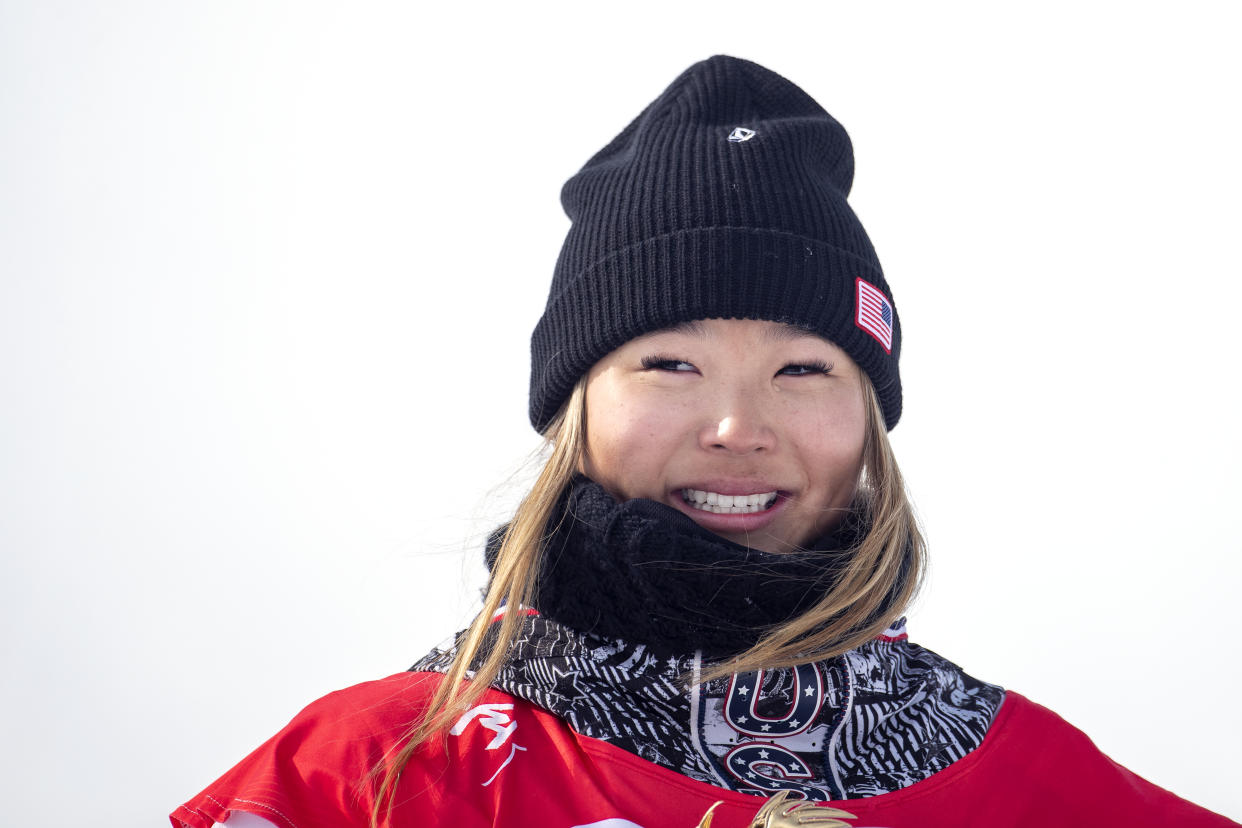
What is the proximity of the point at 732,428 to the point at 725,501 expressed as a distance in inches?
5.4

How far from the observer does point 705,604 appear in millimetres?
1346

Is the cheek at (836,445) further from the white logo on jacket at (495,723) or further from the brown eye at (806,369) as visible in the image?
the white logo on jacket at (495,723)

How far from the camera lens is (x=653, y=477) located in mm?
1459

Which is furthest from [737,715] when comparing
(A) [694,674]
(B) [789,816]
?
(B) [789,816]

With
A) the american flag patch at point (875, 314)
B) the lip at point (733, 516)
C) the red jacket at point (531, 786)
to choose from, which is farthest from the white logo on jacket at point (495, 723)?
the american flag patch at point (875, 314)

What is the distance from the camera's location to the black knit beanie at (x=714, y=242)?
149 centimetres

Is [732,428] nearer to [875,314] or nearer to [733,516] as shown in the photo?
[733,516]

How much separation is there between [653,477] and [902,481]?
0.47m

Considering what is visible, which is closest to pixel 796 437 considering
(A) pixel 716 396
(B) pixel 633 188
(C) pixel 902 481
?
(A) pixel 716 396

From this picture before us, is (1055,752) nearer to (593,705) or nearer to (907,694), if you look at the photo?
(907,694)

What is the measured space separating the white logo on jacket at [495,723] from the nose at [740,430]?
48cm

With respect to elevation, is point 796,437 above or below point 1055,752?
above

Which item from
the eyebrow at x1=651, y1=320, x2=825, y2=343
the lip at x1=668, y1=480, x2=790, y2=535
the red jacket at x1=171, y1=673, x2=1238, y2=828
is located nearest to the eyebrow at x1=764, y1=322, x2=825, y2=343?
the eyebrow at x1=651, y1=320, x2=825, y2=343

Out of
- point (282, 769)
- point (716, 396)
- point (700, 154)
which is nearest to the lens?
point (282, 769)
